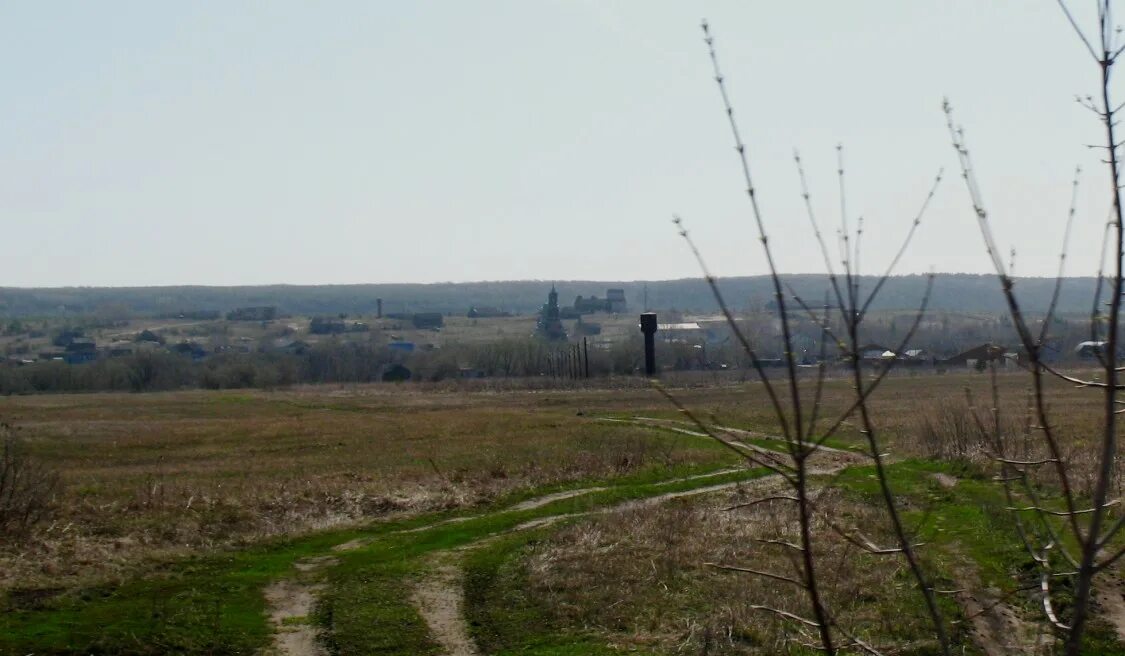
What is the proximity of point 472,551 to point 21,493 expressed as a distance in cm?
717

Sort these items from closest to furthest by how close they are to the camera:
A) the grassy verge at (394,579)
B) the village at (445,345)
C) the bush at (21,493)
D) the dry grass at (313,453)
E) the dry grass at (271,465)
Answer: the grassy verge at (394,579) < the bush at (21,493) < the dry grass at (271,465) < the dry grass at (313,453) < the village at (445,345)

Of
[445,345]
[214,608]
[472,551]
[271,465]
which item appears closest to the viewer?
[214,608]

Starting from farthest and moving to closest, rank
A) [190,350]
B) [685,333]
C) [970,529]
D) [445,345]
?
[190,350] < [445,345] < [685,333] < [970,529]

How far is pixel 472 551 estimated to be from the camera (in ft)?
57.4

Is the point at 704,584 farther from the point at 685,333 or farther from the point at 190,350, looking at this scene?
the point at 190,350

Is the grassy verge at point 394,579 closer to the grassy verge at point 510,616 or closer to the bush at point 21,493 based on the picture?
the grassy verge at point 510,616

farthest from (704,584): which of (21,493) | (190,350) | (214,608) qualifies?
(190,350)

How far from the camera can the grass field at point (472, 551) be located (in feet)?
40.3

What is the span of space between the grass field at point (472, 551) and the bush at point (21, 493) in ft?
1.25

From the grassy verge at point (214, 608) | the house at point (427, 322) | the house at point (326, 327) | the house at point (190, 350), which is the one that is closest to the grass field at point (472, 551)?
the grassy verge at point (214, 608)

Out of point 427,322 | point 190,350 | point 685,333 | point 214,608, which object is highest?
point 214,608

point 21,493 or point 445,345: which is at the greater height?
point 21,493

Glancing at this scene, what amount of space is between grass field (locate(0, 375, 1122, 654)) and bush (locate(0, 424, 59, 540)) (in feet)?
1.25

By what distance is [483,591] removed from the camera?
48.3 ft
